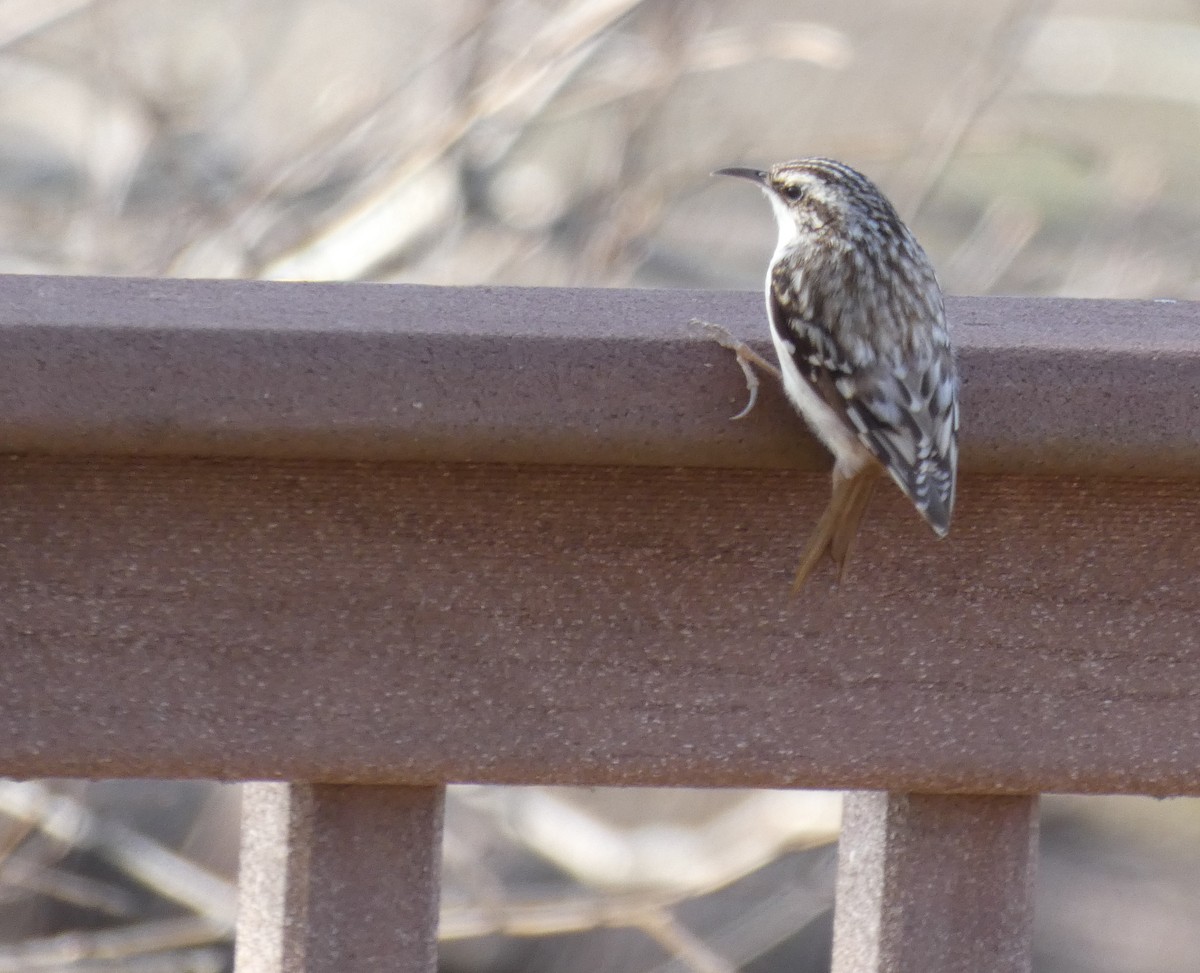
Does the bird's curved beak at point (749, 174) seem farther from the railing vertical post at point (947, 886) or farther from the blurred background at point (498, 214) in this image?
the railing vertical post at point (947, 886)

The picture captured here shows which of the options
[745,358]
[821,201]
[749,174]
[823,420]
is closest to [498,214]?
[749,174]

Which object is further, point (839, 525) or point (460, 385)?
point (839, 525)

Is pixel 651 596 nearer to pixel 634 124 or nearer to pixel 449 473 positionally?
pixel 449 473

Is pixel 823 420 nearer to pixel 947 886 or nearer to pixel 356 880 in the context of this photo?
pixel 947 886

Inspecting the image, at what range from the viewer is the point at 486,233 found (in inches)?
200

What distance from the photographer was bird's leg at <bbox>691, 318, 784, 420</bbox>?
1414 millimetres

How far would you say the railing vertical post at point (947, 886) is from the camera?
1.53 metres

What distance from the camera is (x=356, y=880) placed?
1440 millimetres

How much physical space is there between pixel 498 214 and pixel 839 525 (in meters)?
3.57

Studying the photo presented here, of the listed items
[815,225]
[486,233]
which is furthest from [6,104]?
[815,225]

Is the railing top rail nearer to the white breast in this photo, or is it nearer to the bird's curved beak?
the white breast

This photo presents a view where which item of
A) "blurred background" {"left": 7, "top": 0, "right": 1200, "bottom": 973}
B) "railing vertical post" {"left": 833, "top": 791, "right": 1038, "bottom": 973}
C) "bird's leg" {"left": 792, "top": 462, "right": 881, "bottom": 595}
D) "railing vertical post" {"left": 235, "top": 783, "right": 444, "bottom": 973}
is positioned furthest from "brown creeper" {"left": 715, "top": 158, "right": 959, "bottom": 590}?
"blurred background" {"left": 7, "top": 0, "right": 1200, "bottom": 973}

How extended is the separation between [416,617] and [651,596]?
0.19 m

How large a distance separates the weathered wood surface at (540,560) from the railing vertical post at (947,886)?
0.05 m
